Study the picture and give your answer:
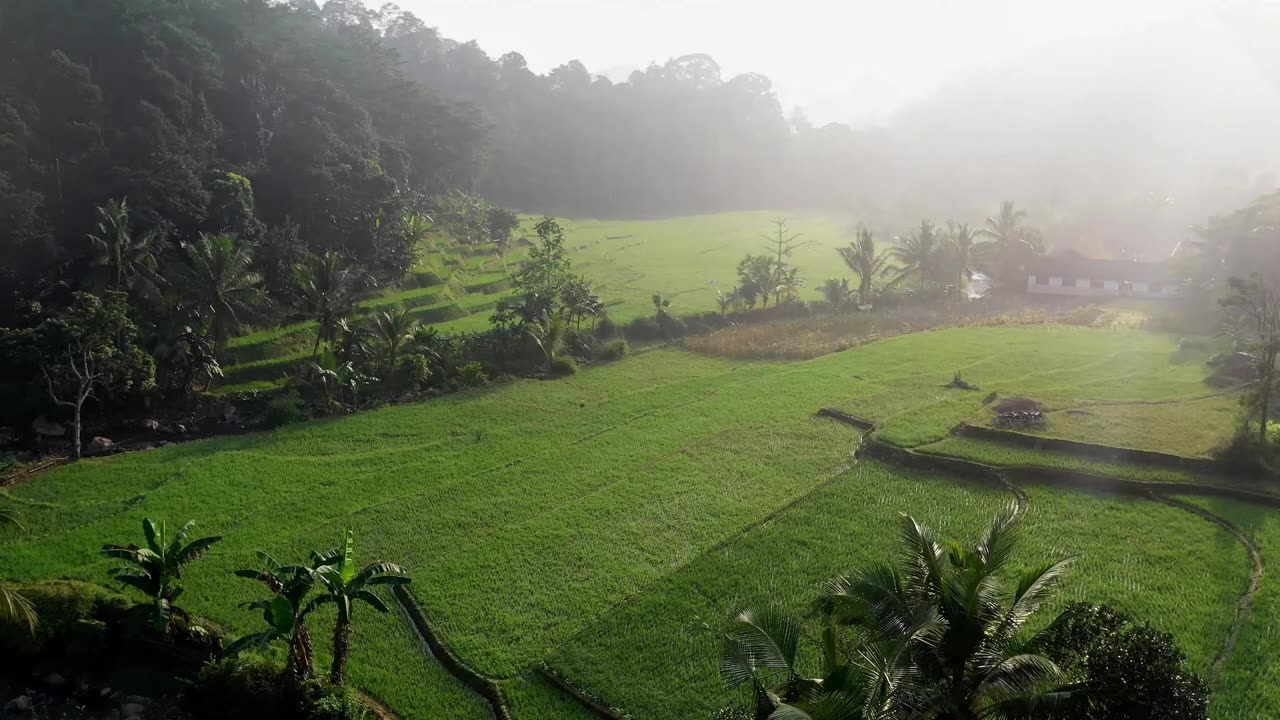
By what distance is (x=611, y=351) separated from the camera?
3094cm

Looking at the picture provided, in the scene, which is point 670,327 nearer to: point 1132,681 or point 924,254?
point 924,254

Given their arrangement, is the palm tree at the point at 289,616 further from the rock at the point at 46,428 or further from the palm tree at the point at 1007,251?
the palm tree at the point at 1007,251

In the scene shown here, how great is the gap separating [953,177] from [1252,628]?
90.9 meters

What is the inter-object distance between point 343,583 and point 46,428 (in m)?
16.3

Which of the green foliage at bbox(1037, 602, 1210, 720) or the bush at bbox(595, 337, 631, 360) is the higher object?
the bush at bbox(595, 337, 631, 360)

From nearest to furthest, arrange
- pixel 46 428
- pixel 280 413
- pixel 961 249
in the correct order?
1. pixel 46 428
2. pixel 280 413
3. pixel 961 249

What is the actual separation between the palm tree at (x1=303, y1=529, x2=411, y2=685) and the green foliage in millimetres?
7925

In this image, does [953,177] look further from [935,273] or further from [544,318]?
[544,318]

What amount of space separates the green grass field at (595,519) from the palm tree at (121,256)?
743 cm

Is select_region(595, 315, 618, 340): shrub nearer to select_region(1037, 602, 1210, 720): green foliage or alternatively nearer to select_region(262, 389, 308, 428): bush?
select_region(262, 389, 308, 428): bush

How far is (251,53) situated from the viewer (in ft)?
133

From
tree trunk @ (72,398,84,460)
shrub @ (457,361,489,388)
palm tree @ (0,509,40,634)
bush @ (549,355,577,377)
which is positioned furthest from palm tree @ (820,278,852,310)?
palm tree @ (0,509,40,634)

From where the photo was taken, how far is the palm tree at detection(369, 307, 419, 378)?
2569cm

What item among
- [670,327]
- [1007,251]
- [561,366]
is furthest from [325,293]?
[1007,251]
